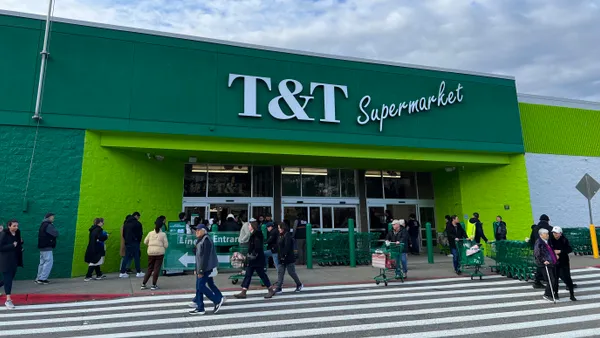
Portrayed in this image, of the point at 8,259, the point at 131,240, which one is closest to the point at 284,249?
the point at 131,240

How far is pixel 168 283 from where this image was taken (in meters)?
10.7

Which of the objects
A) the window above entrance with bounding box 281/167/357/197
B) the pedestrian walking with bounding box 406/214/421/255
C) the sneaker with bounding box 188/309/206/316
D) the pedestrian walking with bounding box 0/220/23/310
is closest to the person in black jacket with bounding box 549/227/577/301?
the sneaker with bounding box 188/309/206/316

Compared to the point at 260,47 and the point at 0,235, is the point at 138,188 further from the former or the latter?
the point at 260,47

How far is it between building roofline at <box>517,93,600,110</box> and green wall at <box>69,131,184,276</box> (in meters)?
17.7

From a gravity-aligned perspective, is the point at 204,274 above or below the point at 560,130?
below

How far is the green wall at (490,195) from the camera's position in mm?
17906

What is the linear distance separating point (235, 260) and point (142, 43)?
8.69m

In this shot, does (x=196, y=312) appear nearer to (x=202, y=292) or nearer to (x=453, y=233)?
(x=202, y=292)

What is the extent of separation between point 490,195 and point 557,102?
21.0 feet

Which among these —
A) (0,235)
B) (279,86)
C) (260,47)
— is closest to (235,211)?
(279,86)

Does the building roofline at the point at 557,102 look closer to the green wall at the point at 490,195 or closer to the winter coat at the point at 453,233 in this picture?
the green wall at the point at 490,195

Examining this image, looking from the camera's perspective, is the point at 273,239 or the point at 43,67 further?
the point at 43,67

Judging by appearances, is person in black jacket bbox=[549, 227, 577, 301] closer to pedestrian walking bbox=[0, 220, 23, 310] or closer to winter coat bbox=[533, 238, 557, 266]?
winter coat bbox=[533, 238, 557, 266]

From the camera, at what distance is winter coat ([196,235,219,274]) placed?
7730 mm
